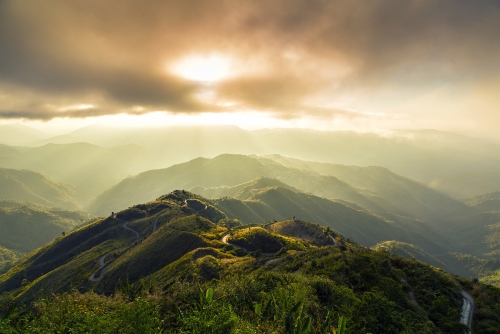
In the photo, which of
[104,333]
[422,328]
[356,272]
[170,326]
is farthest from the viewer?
[356,272]

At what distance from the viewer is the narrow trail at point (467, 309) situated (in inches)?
2083

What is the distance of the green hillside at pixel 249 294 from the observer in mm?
24375

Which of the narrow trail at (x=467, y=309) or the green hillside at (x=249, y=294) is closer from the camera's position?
the green hillside at (x=249, y=294)

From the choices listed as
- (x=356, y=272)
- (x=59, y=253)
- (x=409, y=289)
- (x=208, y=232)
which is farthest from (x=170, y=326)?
(x=59, y=253)

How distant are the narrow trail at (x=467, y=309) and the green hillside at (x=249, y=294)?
1.14 metres

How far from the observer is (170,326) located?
27.4m

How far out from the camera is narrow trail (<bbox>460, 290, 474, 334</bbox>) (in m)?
52.9

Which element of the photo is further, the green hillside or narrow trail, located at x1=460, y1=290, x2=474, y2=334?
narrow trail, located at x1=460, y1=290, x2=474, y2=334

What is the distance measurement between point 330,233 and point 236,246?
253ft

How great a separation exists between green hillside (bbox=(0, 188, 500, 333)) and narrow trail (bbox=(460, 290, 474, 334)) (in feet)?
3.74

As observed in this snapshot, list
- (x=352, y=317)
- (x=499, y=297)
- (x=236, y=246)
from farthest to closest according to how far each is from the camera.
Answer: (x=236, y=246) → (x=499, y=297) → (x=352, y=317)

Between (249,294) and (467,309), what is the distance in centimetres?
5210

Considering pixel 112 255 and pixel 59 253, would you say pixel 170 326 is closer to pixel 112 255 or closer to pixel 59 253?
pixel 112 255

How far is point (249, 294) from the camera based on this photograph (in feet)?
→ 113
